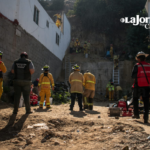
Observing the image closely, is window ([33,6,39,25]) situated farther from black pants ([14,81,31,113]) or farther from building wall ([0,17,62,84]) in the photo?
black pants ([14,81,31,113])

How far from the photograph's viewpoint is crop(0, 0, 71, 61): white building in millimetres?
8102

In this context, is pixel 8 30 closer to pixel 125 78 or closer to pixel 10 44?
pixel 10 44

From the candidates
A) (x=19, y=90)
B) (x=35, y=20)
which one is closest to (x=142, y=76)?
(x=19, y=90)

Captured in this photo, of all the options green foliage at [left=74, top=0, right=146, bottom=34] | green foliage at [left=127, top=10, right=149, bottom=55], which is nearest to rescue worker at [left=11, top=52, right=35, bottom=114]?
green foliage at [left=127, top=10, right=149, bottom=55]

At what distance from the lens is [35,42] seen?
10883 mm

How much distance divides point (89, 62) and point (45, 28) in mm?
6015

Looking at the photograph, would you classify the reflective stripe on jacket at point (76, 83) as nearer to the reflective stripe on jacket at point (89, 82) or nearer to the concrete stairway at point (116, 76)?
the reflective stripe on jacket at point (89, 82)

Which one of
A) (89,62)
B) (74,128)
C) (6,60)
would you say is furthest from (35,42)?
(74,128)

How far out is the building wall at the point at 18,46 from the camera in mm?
7574

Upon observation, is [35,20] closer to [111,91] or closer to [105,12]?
[111,91]

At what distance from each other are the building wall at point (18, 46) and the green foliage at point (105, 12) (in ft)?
46.7

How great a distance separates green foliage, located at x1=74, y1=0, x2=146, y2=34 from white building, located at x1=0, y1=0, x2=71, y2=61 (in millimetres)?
10386

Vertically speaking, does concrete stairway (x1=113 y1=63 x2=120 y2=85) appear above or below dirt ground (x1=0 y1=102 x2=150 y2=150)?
above

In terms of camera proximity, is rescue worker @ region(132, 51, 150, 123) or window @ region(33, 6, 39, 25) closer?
rescue worker @ region(132, 51, 150, 123)
